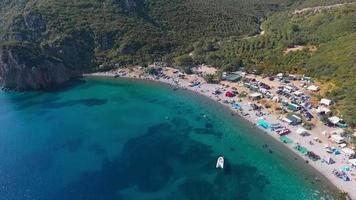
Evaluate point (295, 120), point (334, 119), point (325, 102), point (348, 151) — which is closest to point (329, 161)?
point (348, 151)

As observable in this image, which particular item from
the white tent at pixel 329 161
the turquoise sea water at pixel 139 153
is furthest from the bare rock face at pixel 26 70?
the white tent at pixel 329 161

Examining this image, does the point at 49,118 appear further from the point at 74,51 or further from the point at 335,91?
the point at 335,91

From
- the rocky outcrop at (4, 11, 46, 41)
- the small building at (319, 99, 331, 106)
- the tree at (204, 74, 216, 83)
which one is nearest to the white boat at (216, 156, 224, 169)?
the small building at (319, 99, 331, 106)

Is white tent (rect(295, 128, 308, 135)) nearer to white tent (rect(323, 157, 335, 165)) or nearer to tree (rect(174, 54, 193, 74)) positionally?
white tent (rect(323, 157, 335, 165))

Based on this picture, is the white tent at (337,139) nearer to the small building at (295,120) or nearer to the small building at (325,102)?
the small building at (295,120)

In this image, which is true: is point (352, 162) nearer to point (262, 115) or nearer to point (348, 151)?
point (348, 151)

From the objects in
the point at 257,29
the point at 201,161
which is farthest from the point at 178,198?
the point at 257,29
